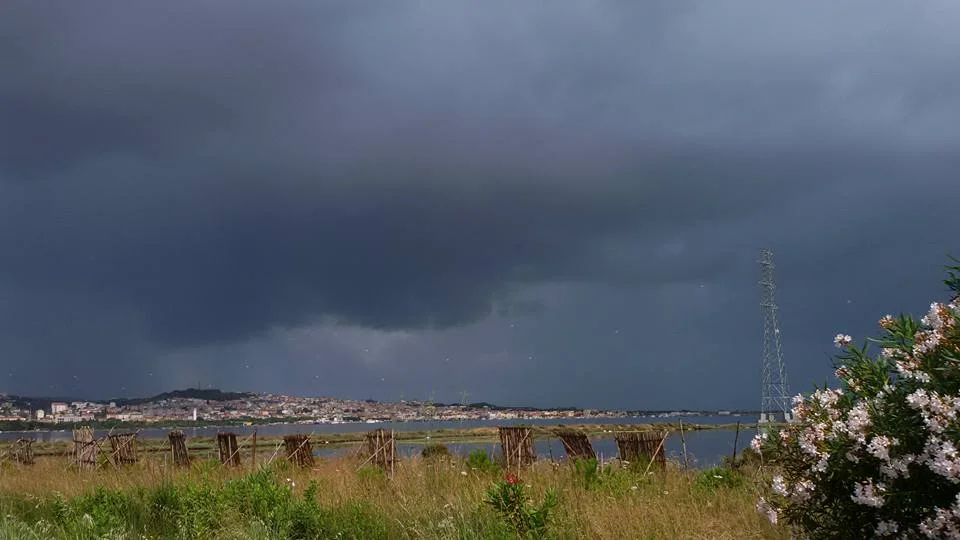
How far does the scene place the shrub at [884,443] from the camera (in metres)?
3.72

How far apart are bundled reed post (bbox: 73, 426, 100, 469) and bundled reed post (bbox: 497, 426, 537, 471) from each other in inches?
502

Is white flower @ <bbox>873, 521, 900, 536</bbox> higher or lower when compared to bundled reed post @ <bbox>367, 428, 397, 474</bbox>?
higher

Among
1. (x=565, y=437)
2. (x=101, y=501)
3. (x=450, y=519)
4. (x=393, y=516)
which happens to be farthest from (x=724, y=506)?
(x=101, y=501)

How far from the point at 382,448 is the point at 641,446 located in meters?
5.10

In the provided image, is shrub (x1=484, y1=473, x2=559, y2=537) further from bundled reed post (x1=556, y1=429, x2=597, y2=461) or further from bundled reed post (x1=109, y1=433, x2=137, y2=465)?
bundled reed post (x1=109, y1=433, x2=137, y2=465)

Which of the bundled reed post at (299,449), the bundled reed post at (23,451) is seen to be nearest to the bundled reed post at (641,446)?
the bundled reed post at (299,449)

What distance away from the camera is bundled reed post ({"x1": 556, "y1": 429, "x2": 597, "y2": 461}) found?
14.5 m

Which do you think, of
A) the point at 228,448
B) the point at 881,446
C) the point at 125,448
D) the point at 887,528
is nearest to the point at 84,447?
the point at 125,448

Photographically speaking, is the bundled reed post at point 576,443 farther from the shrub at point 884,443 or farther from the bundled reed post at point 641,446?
the shrub at point 884,443

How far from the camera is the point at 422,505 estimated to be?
336 inches

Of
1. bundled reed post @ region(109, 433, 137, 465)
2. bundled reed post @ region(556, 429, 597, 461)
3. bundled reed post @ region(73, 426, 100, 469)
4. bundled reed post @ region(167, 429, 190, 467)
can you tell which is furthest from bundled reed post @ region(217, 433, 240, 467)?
bundled reed post @ region(556, 429, 597, 461)

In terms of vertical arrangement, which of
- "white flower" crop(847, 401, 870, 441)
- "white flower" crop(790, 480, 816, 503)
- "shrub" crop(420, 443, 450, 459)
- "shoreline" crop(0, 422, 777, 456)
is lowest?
"shoreline" crop(0, 422, 777, 456)

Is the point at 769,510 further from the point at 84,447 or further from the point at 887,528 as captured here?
the point at 84,447

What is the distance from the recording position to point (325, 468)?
15.5 meters
